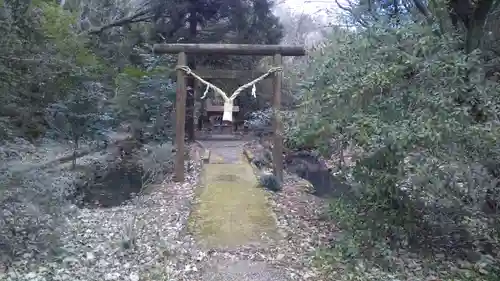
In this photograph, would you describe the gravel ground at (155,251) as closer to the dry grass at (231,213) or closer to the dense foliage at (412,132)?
the dry grass at (231,213)

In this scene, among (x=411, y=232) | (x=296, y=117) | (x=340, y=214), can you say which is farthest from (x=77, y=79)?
(x=411, y=232)

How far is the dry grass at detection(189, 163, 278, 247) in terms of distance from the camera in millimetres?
5379

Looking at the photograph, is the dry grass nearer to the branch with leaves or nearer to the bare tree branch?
the branch with leaves

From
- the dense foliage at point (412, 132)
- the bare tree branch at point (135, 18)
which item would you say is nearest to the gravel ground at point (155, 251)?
the dense foliage at point (412, 132)

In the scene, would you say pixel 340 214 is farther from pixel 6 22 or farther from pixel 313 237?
pixel 6 22

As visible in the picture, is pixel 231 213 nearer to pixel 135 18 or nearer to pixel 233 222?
pixel 233 222

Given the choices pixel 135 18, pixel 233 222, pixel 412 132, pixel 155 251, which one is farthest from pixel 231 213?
pixel 135 18

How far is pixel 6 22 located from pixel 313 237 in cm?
517

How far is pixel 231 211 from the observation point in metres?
6.29

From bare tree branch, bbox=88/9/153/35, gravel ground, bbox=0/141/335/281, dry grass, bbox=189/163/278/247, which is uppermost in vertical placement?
bare tree branch, bbox=88/9/153/35

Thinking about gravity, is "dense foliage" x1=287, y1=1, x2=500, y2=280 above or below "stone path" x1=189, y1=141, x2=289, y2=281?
above

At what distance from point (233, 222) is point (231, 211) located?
45cm

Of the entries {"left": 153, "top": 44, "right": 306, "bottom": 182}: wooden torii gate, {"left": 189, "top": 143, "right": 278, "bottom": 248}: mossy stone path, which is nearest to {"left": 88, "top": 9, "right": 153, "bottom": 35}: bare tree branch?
{"left": 153, "top": 44, "right": 306, "bottom": 182}: wooden torii gate

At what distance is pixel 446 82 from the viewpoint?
3895 millimetres
